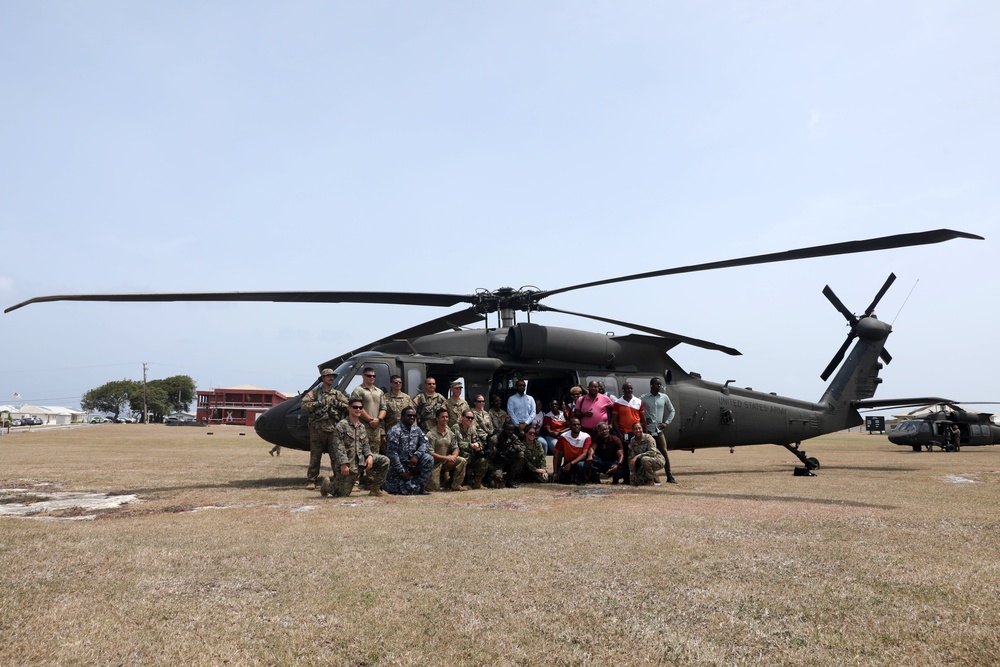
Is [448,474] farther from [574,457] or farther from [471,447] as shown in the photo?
[574,457]

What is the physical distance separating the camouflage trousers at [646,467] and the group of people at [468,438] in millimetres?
16

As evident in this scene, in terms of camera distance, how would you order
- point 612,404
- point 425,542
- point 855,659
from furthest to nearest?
point 612,404
point 425,542
point 855,659

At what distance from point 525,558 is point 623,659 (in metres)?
1.89

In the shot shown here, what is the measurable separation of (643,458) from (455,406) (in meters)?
3.21

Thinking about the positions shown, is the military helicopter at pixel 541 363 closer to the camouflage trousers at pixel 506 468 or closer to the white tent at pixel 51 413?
the camouflage trousers at pixel 506 468

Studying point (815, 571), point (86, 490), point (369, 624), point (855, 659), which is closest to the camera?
point (855, 659)

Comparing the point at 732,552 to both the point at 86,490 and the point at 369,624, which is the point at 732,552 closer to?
the point at 369,624

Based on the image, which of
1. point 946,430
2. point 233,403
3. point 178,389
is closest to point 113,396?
point 178,389

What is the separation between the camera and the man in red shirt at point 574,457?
1139 centimetres

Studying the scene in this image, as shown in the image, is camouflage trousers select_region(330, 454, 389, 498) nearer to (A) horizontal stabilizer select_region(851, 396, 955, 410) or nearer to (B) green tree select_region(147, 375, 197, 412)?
(A) horizontal stabilizer select_region(851, 396, 955, 410)

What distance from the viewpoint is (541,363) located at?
12.7m

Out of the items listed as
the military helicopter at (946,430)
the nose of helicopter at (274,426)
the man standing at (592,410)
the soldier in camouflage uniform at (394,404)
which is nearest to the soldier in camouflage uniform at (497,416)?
the man standing at (592,410)

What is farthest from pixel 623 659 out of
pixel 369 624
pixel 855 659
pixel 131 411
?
pixel 131 411

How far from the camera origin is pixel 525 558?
16.2ft
